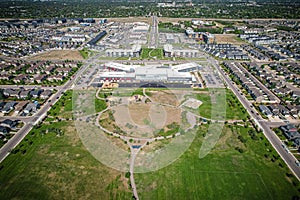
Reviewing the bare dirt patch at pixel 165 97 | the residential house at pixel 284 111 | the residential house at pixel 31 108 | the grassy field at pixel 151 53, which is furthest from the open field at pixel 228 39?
the residential house at pixel 31 108

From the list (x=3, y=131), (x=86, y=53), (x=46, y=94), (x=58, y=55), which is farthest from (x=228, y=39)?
(x=3, y=131)

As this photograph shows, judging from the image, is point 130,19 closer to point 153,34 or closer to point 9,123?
point 153,34

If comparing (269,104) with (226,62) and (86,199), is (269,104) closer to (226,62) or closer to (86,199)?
(226,62)

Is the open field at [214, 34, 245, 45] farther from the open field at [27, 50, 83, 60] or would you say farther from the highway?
the open field at [27, 50, 83, 60]

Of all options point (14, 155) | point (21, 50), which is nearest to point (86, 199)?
point (14, 155)

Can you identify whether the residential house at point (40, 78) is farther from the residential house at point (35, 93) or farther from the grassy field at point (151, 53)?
the grassy field at point (151, 53)

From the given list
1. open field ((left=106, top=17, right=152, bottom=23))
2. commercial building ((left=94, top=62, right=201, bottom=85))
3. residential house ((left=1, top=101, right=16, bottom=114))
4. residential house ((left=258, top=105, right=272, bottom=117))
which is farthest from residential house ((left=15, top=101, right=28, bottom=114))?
open field ((left=106, top=17, right=152, bottom=23))

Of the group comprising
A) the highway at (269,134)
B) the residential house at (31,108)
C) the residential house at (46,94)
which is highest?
the residential house at (46,94)
